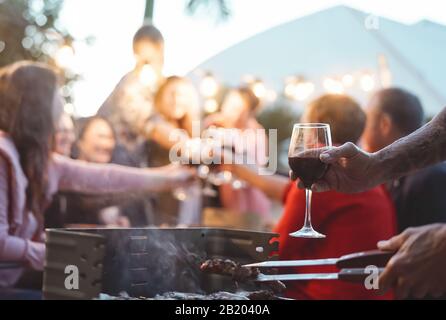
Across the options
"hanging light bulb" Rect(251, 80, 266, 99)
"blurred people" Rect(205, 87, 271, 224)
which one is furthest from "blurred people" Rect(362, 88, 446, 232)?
"hanging light bulb" Rect(251, 80, 266, 99)

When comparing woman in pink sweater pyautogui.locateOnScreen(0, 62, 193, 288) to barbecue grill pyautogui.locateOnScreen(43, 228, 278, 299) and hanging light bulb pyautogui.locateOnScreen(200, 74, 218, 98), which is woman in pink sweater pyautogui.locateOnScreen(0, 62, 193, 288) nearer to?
barbecue grill pyautogui.locateOnScreen(43, 228, 278, 299)

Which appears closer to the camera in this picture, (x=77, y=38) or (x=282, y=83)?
(x=77, y=38)

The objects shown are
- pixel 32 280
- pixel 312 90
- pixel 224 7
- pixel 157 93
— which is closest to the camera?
pixel 32 280

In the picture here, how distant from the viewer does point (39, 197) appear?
2428 millimetres

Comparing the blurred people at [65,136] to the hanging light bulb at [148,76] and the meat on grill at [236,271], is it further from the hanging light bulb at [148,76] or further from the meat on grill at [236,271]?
the meat on grill at [236,271]

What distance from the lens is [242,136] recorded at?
3.29 meters

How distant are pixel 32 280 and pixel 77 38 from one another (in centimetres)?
116

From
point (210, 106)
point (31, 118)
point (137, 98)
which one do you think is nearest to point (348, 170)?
point (31, 118)

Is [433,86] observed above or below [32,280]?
above

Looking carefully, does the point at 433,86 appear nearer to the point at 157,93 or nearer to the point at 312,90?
the point at 312,90

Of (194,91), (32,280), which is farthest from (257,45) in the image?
(32,280)

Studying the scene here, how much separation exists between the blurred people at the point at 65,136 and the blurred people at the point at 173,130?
50 cm

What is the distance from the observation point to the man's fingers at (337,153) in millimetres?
1451

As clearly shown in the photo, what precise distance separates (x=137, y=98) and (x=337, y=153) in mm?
1874
